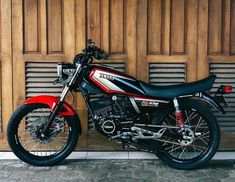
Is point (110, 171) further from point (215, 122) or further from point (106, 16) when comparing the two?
point (106, 16)

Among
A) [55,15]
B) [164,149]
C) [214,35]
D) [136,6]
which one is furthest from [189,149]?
[55,15]

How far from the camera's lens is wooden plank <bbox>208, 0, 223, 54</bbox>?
629 centimetres

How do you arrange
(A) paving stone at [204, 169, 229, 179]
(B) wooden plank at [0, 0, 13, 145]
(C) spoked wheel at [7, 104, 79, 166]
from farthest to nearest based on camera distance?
(B) wooden plank at [0, 0, 13, 145] → (C) spoked wheel at [7, 104, 79, 166] → (A) paving stone at [204, 169, 229, 179]

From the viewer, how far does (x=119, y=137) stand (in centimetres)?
587

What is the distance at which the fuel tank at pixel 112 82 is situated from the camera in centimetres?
580

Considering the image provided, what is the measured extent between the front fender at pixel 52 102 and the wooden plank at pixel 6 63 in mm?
571

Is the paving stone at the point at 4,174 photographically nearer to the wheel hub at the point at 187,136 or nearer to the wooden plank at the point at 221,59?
the wheel hub at the point at 187,136

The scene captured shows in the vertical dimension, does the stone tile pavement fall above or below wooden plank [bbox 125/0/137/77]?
below

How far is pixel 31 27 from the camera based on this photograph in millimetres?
6289

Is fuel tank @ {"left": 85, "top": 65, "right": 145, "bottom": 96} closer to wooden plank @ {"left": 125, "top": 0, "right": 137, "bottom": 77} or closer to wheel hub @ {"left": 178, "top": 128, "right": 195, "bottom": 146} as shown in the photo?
wooden plank @ {"left": 125, "top": 0, "right": 137, "bottom": 77}

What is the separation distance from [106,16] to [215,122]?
72.7 inches

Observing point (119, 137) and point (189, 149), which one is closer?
point (119, 137)

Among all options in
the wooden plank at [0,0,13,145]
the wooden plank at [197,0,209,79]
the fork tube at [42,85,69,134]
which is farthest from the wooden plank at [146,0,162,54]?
the wooden plank at [0,0,13,145]

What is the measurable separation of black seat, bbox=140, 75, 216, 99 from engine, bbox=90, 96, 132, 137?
31 cm
